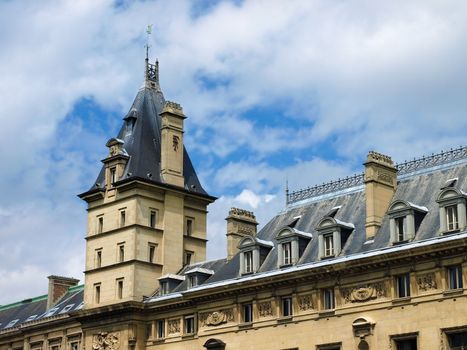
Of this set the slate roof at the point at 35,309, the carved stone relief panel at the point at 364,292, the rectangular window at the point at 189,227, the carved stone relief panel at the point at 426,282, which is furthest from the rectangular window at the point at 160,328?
the carved stone relief panel at the point at 426,282

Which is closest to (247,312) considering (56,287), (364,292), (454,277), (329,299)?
(329,299)

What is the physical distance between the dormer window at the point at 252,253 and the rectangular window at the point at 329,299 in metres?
6.78

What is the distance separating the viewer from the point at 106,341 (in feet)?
252

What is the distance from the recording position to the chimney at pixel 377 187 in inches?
2498

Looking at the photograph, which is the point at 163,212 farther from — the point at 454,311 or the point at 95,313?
the point at 454,311

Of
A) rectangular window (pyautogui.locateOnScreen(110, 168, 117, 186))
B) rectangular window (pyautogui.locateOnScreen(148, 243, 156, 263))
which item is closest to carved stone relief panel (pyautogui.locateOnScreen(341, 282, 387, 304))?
rectangular window (pyautogui.locateOnScreen(148, 243, 156, 263))

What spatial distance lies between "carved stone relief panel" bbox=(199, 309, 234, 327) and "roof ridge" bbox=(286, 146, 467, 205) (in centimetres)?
1029

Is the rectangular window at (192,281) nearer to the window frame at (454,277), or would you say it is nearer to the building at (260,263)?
the building at (260,263)

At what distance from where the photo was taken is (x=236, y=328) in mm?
67688

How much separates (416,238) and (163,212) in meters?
25.9

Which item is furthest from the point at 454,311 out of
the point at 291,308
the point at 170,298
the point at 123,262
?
the point at 123,262

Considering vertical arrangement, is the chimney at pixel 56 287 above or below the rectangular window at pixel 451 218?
above

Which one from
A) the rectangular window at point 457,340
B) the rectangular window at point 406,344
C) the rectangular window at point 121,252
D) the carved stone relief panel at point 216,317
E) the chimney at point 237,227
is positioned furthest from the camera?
the rectangular window at point 121,252

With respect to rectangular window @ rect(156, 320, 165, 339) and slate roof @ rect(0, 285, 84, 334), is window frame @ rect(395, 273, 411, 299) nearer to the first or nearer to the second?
rectangular window @ rect(156, 320, 165, 339)
